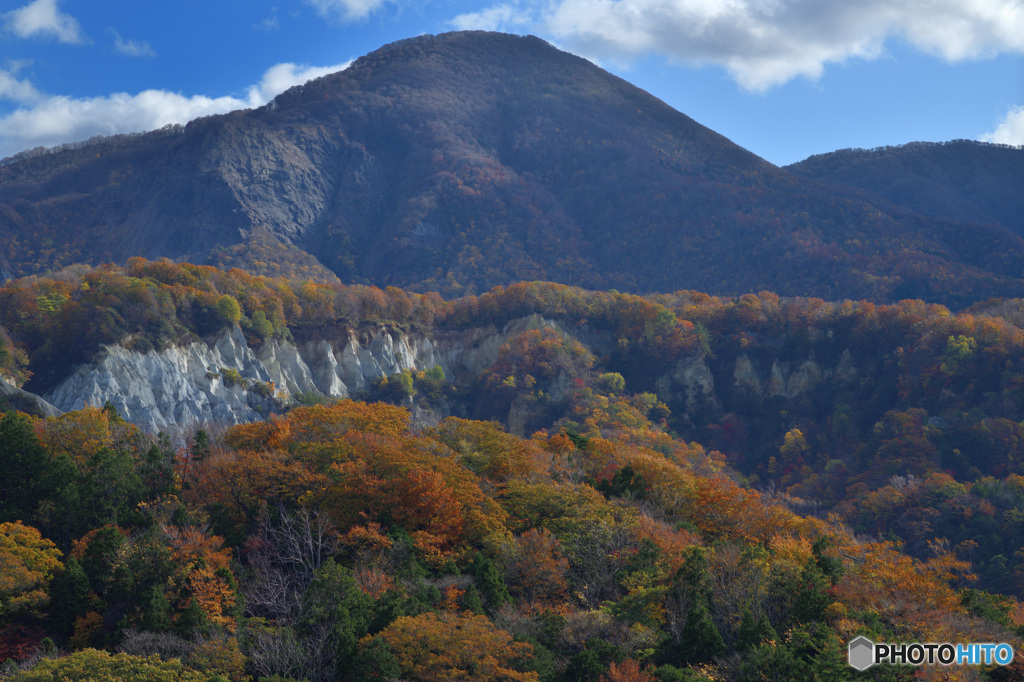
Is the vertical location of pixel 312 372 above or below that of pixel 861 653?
above

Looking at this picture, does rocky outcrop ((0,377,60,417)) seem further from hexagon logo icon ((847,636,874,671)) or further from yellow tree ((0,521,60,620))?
hexagon logo icon ((847,636,874,671))

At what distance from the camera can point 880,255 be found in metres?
180

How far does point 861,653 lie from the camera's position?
29.6m

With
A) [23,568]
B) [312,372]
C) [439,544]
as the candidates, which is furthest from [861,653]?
[312,372]

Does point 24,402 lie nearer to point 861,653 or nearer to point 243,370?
point 243,370

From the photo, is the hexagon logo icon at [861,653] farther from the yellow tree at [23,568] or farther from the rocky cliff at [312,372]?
the rocky cliff at [312,372]

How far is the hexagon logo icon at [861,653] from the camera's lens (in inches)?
1144

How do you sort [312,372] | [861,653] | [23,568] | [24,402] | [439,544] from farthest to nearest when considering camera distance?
[312,372] < [24,402] < [439,544] < [23,568] < [861,653]

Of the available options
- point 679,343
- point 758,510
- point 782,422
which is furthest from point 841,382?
point 758,510

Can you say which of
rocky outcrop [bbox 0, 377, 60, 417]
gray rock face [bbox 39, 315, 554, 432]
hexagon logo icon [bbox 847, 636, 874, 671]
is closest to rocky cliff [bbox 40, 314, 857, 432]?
gray rock face [bbox 39, 315, 554, 432]

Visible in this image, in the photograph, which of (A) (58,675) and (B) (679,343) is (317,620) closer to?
(A) (58,675)

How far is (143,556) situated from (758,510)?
36.3m

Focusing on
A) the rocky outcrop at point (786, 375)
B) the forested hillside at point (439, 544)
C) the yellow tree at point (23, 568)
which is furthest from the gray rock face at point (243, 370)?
the yellow tree at point (23, 568)

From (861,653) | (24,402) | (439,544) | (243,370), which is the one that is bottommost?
(861,653)
